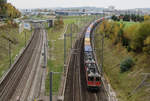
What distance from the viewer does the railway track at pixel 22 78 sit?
3716 cm

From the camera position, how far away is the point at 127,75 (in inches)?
1663

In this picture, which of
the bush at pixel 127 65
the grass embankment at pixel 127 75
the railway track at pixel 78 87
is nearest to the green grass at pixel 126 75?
the grass embankment at pixel 127 75

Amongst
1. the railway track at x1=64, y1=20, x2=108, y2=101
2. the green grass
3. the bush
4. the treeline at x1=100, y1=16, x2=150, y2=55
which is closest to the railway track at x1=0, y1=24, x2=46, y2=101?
the railway track at x1=64, y1=20, x2=108, y2=101

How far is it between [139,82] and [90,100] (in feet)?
36.5

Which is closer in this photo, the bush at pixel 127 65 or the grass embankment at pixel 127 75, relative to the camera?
the grass embankment at pixel 127 75

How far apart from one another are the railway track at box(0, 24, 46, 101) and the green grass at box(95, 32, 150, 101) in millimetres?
17945

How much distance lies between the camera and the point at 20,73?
49.1 m

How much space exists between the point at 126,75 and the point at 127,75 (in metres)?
0.32

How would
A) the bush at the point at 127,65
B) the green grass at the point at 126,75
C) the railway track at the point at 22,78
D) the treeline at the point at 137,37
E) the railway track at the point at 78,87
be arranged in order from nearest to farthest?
the green grass at the point at 126,75
the railway track at the point at 78,87
the railway track at the point at 22,78
the treeline at the point at 137,37
the bush at the point at 127,65

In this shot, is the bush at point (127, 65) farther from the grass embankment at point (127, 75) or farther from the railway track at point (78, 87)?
the railway track at point (78, 87)

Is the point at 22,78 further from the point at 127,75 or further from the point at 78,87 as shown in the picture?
the point at 127,75

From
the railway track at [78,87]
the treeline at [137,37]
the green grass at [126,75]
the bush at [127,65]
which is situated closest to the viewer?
the green grass at [126,75]

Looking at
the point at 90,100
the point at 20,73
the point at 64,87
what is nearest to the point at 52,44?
the point at 20,73

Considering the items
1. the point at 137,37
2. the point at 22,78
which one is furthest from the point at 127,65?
the point at 22,78
